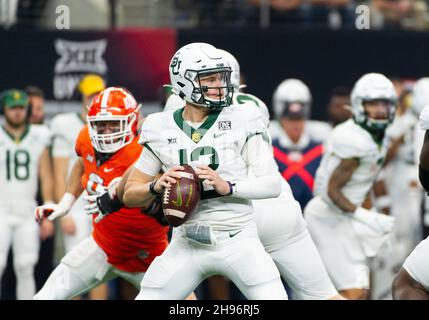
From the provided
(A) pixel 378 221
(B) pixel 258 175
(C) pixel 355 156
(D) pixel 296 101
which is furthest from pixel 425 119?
(D) pixel 296 101

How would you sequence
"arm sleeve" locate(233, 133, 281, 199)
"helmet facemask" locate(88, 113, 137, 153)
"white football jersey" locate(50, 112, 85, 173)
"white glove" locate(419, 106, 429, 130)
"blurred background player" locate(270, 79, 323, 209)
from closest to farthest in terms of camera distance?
"white glove" locate(419, 106, 429, 130) → "arm sleeve" locate(233, 133, 281, 199) → "helmet facemask" locate(88, 113, 137, 153) → "white football jersey" locate(50, 112, 85, 173) → "blurred background player" locate(270, 79, 323, 209)

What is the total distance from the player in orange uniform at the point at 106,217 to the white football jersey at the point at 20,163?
2589mm

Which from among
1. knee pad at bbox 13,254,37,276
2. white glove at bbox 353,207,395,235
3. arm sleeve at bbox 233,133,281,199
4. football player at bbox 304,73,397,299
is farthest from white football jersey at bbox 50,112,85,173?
arm sleeve at bbox 233,133,281,199

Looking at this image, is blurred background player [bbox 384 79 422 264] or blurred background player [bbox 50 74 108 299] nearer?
blurred background player [bbox 50 74 108 299]

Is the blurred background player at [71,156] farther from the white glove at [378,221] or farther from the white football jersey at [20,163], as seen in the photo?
the white glove at [378,221]

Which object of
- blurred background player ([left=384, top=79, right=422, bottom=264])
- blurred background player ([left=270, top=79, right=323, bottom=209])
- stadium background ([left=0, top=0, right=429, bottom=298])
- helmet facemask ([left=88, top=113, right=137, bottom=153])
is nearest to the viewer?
helmet facemask ([left=88, top=113, right=137, bottom=153])

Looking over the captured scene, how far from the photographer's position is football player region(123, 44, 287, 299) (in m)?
6.16

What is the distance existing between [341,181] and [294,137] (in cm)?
200

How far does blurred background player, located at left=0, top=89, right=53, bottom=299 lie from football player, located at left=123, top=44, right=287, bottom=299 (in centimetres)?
366

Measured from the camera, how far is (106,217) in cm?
723

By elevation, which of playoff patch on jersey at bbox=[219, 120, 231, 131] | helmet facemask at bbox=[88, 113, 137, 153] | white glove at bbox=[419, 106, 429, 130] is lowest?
helmet facemask at bbox=[88, 113, 137, 153]

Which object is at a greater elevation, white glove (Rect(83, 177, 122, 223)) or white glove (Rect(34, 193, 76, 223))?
white glove (Rect(83, 177, 122, 223))

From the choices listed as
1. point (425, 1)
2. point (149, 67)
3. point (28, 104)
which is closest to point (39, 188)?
point (28, 104)

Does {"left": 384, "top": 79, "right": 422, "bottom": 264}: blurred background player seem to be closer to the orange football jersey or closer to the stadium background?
the stadium background
